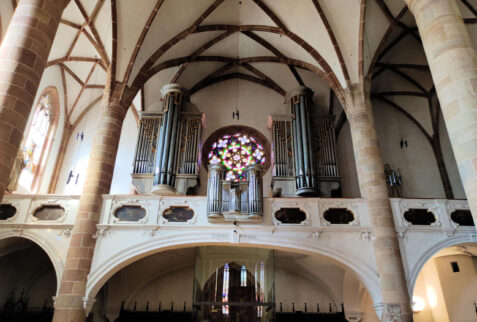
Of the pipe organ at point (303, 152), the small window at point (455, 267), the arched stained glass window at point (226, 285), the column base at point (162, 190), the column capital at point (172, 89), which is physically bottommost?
the arched stained glass window at point (226, 285)

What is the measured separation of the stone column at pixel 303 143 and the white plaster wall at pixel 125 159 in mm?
6305

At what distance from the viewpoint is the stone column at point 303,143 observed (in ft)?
38.8

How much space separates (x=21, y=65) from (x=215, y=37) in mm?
9225

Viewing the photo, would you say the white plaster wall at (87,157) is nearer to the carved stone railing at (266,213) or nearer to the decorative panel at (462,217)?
the carved stone railing at (266,213)

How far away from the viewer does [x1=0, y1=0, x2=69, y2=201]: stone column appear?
18.6 feet

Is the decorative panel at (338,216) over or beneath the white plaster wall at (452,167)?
beneath

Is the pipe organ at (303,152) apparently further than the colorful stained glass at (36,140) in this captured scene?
No

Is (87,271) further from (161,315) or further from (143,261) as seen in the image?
(161,315)

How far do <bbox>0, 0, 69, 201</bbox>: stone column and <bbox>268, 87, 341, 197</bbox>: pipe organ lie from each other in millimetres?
7843

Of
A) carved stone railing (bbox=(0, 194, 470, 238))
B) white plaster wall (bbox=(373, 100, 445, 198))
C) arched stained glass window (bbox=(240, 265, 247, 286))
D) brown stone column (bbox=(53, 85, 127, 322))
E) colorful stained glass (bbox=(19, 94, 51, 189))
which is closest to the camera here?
brown stone column (bbox=(53, 85, 127, 322))

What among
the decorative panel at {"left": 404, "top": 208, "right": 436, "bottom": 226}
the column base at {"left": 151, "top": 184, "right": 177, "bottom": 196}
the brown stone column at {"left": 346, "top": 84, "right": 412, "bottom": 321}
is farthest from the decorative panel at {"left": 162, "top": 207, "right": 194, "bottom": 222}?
the decorative panel at {"left": 404, "top": 208, "right": 436, "bottom": 226}

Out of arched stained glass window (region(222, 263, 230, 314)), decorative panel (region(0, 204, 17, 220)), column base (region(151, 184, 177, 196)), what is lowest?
arched stained glass window (region(222, 263, 230, 314))

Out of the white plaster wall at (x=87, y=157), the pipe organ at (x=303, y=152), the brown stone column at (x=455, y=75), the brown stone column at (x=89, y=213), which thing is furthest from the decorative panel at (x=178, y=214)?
the brown stone column at (x=455, y=75)

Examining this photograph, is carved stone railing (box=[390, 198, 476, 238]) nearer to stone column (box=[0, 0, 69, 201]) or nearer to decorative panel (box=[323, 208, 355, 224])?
decorative panel (box=[323, 208, 355, 224])
